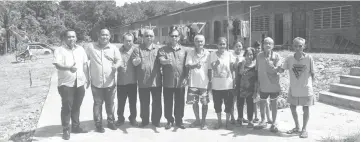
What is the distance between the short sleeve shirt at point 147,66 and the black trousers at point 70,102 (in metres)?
0.93

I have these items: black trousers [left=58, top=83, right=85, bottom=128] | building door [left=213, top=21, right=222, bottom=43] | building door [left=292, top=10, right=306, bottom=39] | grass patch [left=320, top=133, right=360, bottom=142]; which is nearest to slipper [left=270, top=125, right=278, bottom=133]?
grass patch [left=320, top=133, right=360, bottom=142]

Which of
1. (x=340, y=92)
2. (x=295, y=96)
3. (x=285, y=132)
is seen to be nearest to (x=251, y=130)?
(x=285, y=132)

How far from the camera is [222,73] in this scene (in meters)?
5.26

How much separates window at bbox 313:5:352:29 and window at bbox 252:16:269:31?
312cm

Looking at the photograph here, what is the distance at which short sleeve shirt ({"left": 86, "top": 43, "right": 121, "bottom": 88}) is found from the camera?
5.16 metres

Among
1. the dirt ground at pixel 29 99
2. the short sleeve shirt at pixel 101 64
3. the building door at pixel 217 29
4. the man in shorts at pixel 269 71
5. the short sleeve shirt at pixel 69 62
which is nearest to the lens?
the short sleeve shirt at pixel 69 62

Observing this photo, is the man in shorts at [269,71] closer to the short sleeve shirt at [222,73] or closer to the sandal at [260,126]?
the sandal at [260,126]

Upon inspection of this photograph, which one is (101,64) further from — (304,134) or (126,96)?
(304,134)

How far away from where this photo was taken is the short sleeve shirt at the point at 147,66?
5293 millimetres

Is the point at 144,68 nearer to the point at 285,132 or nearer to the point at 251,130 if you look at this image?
the point at 251,130

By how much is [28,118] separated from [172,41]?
3.87 metres

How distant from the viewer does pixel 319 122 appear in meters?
5.90

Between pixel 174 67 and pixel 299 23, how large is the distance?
11.7m

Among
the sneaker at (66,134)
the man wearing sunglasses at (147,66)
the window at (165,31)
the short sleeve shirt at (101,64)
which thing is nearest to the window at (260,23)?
the man wearing sunglasses at (147,66)
